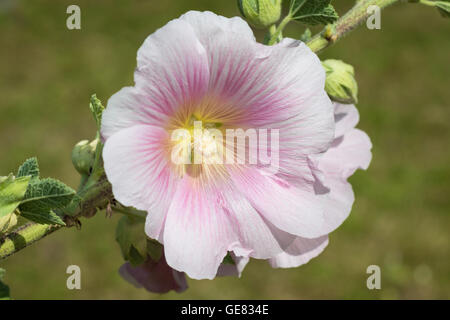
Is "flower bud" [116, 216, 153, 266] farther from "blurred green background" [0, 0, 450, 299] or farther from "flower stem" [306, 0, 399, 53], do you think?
"blurred green background" [0, 0, 450, 299]

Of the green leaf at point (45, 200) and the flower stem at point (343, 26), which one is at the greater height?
the flower stem at point (343, 26)

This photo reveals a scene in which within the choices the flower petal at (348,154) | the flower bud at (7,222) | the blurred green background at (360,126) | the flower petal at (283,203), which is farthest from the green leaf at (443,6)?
the blurred green background at (360,126)

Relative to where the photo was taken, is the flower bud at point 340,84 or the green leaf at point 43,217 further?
the flower bud at point 340,84

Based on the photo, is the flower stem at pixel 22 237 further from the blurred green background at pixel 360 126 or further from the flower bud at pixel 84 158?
the blurred green background at pixel 360 126

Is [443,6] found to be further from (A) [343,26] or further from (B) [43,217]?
(B) [43,217]

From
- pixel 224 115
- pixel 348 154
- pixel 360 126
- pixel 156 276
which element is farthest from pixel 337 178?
pixel 360 126

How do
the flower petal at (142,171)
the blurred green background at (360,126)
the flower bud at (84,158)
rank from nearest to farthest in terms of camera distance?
1. the flower petal at (142,171)
2. the flower bud at (84,158)
3. the blurred green background at (360,126)

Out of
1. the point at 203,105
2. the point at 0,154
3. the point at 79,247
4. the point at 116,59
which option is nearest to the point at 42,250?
the point at 79,247
